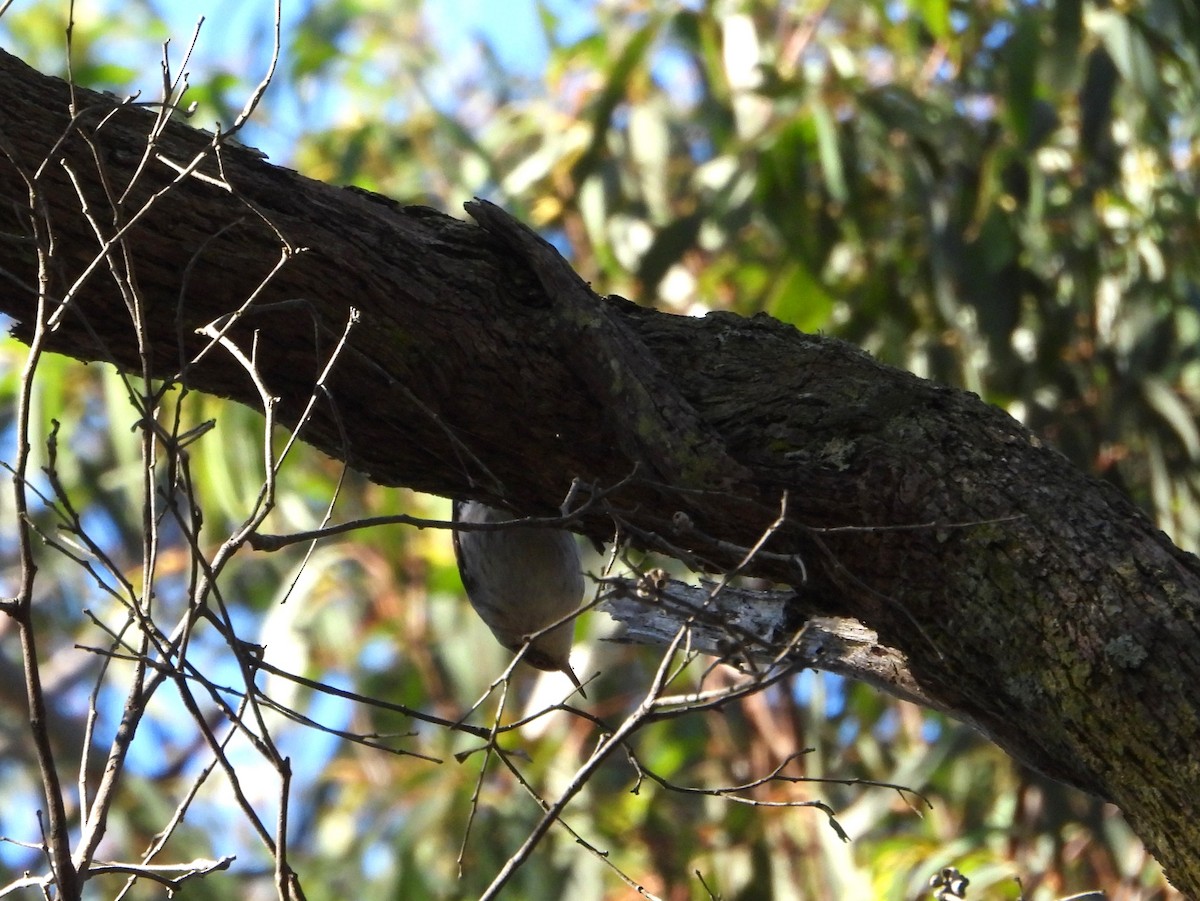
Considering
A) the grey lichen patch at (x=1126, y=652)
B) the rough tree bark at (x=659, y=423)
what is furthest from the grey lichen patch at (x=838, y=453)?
the grey lichen patch at (x=1126, y=652)

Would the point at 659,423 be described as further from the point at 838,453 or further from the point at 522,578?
the point at 522,578

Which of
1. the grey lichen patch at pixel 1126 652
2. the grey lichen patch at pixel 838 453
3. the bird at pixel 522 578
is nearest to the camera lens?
the grey lichen patch at pixel 1126 652

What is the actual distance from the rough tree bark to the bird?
597 mm

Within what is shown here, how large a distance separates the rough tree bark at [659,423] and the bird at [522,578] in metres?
0.60

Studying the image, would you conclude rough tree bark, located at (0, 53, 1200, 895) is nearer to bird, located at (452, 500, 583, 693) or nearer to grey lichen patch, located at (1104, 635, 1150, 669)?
grey lichen patch, located at (1104, 635, 1150, 669)

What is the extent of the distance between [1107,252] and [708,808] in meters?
2.17

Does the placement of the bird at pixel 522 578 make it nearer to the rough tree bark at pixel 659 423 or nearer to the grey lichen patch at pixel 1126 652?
the rough tree bark at pixel 659 423

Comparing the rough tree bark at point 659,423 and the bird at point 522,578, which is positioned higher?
the bird at point 522,578

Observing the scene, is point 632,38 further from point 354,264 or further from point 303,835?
point 303,835

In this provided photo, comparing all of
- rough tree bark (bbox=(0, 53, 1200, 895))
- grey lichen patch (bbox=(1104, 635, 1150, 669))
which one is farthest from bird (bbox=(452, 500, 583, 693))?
grey lichen patch (bbox=(1104, 635, 1150, 669))

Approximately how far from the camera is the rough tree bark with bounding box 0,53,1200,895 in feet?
5.06

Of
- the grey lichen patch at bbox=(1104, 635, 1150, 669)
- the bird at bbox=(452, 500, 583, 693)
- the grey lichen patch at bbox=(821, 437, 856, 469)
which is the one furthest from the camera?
the bird at bbox=(452, 500, 583, 693)

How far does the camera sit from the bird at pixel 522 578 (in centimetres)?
246

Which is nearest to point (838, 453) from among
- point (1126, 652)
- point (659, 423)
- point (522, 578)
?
point (659, 423)
